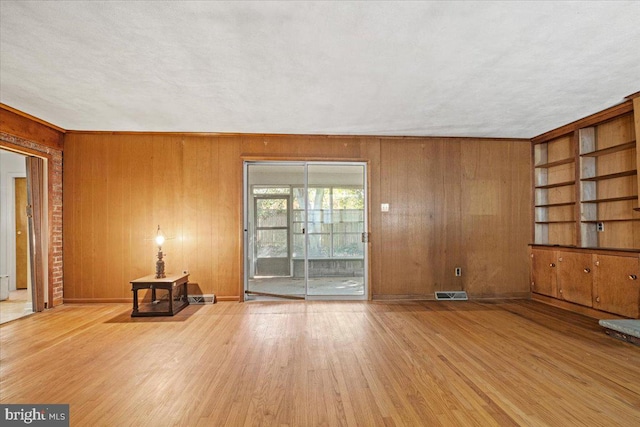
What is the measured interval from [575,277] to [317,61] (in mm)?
4343

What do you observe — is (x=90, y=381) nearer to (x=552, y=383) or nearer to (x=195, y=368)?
(x=195, y=368)

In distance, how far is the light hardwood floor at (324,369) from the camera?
2104 millimetres

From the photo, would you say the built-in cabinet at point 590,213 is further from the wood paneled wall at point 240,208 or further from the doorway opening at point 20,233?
the doorway opening at point 20,233

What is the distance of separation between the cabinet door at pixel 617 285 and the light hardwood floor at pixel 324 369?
1.25ft

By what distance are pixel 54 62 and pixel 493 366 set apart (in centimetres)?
448

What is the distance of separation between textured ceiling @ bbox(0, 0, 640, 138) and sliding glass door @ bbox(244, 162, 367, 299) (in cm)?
114

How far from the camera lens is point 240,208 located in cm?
516

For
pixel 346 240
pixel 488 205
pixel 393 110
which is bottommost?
pixel 346 240

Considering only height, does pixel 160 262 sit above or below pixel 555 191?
below

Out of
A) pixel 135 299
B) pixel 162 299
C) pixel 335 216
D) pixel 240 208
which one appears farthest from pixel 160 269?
pixel 335 216

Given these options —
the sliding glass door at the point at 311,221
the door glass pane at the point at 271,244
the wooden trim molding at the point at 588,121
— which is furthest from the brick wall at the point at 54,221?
the wooden trim molding at the point at 588,121

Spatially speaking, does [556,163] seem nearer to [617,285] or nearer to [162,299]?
[617,285]

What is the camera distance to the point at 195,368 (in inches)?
109

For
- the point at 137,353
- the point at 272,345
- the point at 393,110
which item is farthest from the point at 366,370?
the point at 393,110
